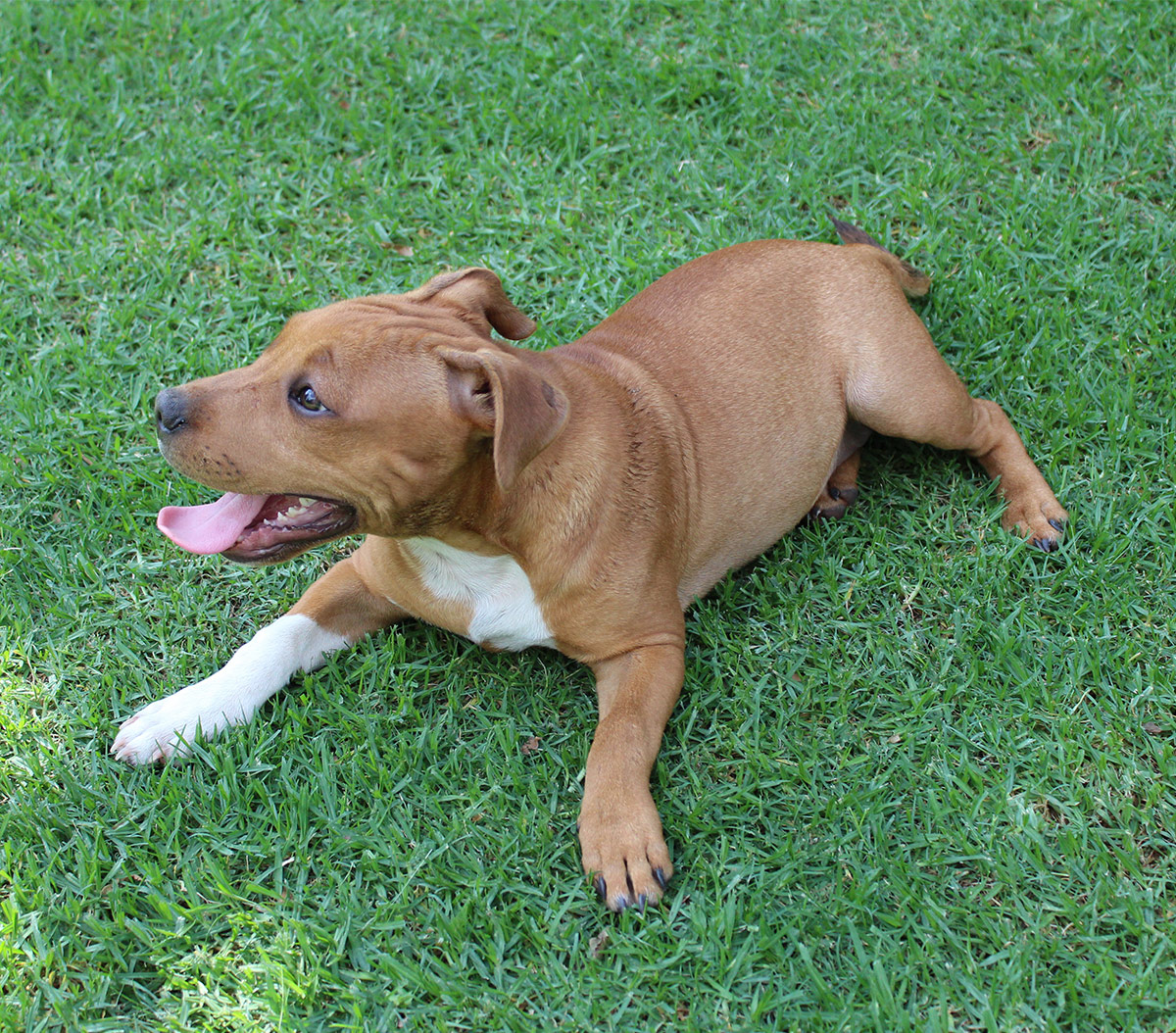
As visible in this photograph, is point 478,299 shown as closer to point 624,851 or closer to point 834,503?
point 834,503

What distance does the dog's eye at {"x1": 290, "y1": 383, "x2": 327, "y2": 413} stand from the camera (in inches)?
132

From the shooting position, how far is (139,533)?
470 centimetres

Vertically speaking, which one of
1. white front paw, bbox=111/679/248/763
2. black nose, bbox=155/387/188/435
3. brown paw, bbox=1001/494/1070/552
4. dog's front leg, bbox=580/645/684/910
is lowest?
white front paw, bbox=111/679/248/763

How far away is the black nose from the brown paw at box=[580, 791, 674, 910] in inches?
69.0

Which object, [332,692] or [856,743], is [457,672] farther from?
[856,743]

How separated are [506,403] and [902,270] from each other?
274cm

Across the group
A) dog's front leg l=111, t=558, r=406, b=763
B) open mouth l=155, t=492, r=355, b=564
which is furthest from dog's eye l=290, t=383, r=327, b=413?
dog's front leg l=111, t=558, r=406, b=763

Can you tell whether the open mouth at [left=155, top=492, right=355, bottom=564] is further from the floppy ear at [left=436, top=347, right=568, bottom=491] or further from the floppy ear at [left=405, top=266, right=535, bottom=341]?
the floppy ear at [left=405, top=266, right=535, bottom=341]

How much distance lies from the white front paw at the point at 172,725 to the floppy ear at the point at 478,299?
1.60 m

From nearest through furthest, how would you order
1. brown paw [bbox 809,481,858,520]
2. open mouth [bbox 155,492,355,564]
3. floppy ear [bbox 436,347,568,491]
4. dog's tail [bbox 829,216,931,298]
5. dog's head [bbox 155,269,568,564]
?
1. floppy ear [bbox 436,347,568,491]
2. dog's head [bbox 155,269,568,564]
3. open mouth [bbox 155,492,355,564]
4. brown paw [bbox 809,481,858,520]
5. dog's tail [bbox 829,216,931,298]

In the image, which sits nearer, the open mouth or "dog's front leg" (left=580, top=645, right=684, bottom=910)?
"dog's front leg" (left=580, top=645, right=684, bottom=910)

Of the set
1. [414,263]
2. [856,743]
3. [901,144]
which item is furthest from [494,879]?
[901,144]

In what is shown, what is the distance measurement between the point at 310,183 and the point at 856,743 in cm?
425

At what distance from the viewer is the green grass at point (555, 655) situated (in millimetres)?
3332
